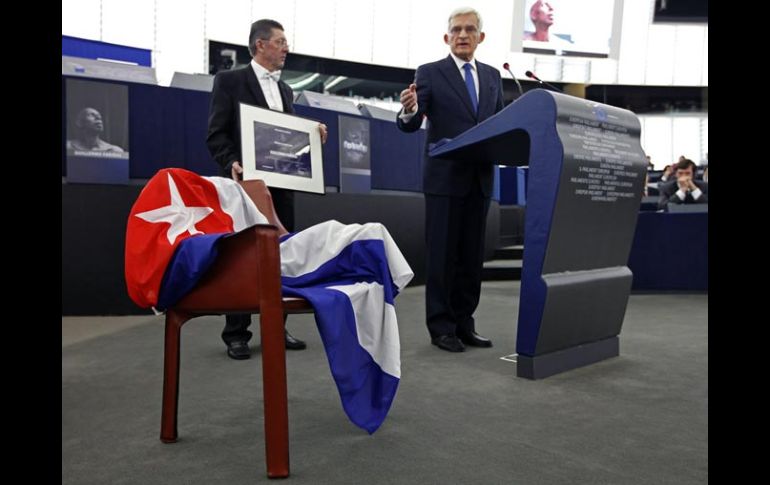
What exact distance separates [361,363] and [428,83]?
5.06 feet

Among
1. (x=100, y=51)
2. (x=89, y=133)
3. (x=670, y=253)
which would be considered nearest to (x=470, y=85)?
(x=89, y=133)

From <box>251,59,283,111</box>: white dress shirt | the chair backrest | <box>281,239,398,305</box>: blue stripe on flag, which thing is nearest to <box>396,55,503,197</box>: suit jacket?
<box>251,59,283,111</box>: white dress shirt

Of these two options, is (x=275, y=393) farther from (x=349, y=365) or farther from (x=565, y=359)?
(x=565, y=359)

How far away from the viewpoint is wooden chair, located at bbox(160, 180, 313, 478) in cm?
136

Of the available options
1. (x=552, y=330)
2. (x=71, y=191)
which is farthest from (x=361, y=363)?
(x=71, y=191)

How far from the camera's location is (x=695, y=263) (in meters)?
4.92

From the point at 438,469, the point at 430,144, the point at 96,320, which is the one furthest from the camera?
the point at 96,320

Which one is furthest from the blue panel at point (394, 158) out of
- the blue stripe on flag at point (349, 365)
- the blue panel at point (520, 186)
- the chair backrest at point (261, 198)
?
the blue stripe on flag at point (349, 365)

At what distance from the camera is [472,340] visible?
2.81 m

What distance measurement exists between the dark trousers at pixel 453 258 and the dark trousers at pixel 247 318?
23.7 inches

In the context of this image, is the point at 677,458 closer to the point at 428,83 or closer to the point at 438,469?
the point at 438,469

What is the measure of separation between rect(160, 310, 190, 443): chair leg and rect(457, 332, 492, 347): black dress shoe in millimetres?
1495

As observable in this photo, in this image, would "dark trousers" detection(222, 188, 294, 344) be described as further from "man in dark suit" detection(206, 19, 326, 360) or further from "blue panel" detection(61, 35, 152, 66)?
"blue panel" detection(61, 35, 152, 66)

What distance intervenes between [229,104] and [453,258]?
115cm
